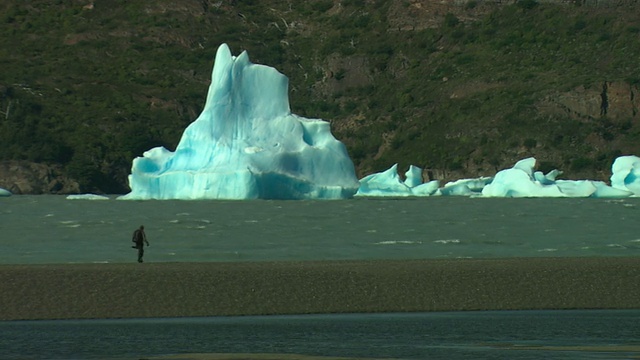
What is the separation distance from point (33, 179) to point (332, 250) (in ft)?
237

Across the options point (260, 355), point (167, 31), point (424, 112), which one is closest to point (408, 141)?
point (424, 112)

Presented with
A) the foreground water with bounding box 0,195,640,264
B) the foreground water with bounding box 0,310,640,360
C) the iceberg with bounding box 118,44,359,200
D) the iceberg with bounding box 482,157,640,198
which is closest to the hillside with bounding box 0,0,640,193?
the iceberg with bounding box 482,157,640,198

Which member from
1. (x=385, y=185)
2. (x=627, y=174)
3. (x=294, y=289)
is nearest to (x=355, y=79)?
(x=385, y=185)

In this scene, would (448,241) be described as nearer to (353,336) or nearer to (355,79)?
(353,336)

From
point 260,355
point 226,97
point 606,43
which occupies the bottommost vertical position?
point 260,355

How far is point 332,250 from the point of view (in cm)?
3456

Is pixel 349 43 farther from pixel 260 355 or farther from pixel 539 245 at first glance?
pixel 260 355

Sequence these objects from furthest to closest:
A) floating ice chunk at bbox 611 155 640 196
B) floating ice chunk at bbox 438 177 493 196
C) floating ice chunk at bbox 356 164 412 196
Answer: floating ice chunk at bbox 438 177 493 196 < floating ice chunk at bbox 356 164 412 196 < floating ice chunk at bbox 611 155 640 196

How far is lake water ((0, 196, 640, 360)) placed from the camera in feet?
56.4

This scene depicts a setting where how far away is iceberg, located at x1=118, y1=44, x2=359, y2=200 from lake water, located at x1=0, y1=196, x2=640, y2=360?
1.26 metres

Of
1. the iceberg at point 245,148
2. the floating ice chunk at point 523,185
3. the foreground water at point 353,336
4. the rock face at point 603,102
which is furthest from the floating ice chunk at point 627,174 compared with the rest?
the foreground water at point 353,336

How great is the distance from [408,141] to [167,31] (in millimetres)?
32109

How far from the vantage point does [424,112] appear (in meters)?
125

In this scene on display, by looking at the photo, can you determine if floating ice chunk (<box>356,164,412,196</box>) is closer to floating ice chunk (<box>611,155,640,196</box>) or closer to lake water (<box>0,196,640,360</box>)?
lake water (<box>0,196,640,360</box>)
